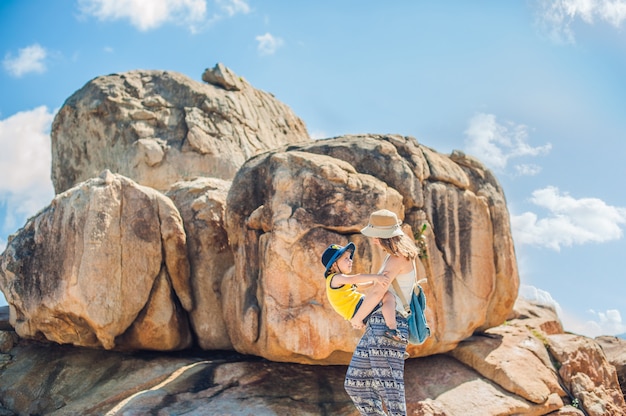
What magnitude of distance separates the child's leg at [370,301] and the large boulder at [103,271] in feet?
18.5

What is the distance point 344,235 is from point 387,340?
3.73m

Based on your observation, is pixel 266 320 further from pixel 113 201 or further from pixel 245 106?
pixel 245 106

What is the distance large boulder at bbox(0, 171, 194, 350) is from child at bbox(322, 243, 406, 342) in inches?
A: 210

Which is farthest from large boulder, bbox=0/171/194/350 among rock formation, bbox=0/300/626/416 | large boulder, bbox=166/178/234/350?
rock formation, bbox=0/300/626/416

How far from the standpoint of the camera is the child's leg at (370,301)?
20.6ft

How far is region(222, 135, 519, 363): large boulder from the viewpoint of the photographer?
→ 9.80 meters

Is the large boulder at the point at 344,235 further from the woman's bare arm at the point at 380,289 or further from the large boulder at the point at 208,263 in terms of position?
the woman's bare arm at the point at 380,289

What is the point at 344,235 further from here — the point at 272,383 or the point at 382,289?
the point at 382,289

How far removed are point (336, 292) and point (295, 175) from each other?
408 centimetres

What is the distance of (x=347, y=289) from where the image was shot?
21.3 feet

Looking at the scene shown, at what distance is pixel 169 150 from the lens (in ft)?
54.9

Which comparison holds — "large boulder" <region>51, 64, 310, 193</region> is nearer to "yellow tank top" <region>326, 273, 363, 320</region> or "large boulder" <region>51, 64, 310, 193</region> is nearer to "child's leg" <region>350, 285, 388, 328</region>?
"yellow tank top" <region>326, 273, 363, 320</region>

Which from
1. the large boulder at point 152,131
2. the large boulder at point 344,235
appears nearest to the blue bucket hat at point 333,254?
the large boulder at point 344,235

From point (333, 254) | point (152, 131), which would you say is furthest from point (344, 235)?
point (152, 131)
